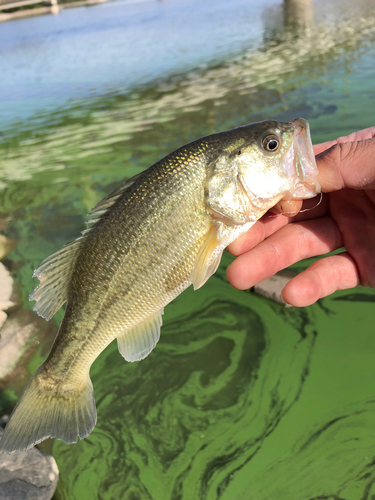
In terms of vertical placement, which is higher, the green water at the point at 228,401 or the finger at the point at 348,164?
the finger at the point at 348,164

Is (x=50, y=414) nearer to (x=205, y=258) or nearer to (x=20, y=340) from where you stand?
(x=205, y=258)

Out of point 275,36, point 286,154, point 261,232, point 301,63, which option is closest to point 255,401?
point 261,232

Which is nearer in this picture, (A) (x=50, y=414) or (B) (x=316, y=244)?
(A) (x=50, y=414)

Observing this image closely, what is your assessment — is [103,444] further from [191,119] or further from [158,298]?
[191,119]

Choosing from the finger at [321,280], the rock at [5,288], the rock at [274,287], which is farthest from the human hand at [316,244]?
the rock at [5,288]

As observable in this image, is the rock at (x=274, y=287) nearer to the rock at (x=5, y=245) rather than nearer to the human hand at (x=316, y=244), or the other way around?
the human hand at (x=316, y=244)

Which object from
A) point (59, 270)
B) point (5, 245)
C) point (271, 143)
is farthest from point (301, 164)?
point (5, 245)
